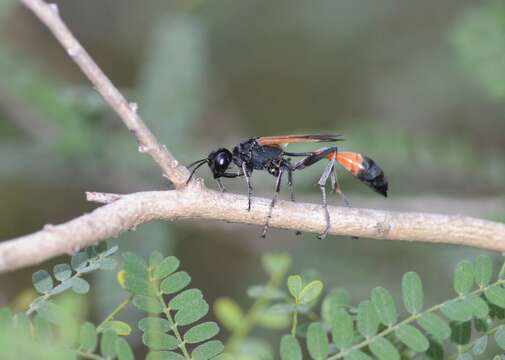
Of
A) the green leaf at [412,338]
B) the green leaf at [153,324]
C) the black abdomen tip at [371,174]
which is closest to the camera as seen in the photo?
the green leaf at [153,324]

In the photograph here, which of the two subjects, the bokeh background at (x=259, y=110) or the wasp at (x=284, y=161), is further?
the bokeh background at (x=259, y=110)

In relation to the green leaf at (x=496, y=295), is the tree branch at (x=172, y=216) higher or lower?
higher

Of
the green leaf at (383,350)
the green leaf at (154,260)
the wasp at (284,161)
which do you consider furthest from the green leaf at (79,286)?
the wasp at (284,161)

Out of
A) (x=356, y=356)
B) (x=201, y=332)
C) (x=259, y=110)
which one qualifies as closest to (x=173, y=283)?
(x=201, y=332)

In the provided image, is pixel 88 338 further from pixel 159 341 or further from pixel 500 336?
pixel 500 336

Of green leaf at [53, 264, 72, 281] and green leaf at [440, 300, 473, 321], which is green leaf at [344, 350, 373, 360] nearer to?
green leaf at [440, 300, 473, 321]

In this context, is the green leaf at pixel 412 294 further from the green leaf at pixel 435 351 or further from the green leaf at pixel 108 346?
the green leaf at pixel 108 346

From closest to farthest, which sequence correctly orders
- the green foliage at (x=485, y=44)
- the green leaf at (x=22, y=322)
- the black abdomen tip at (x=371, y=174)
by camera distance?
1. the green leaf at (x=22, y=322)
2. the black abdomen tip at (x=371, y=174)
3. the green foliage at (x=485, y=44)
